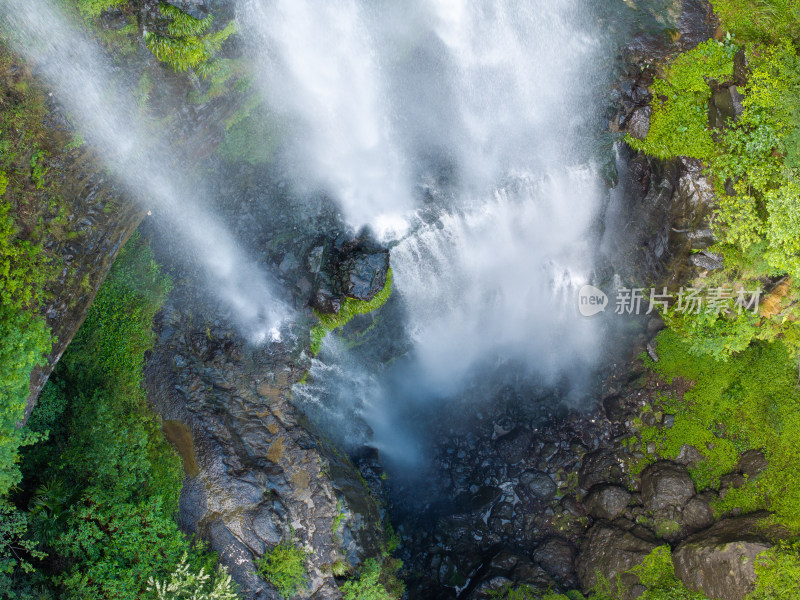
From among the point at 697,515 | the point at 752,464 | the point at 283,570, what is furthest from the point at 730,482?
the point at 283,570

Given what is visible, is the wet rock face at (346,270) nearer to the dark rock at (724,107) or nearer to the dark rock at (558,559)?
the dark rock at (558,559)

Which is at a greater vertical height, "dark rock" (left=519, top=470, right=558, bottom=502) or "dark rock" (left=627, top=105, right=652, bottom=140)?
"dark rock" (left=627, top=105, right=652, bottom=140)

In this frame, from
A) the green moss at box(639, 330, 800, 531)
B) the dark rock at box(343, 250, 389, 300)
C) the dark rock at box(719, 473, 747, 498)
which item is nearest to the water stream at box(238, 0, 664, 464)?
the dark rock at box(343, 250, 389, 300)

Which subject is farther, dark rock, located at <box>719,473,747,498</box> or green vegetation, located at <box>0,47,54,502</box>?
dark rock, located at <box>719,473,747,498</box>

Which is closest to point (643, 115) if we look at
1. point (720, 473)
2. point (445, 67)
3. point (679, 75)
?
point (679, 75)

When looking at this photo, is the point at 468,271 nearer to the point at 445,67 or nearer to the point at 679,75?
the point at 445,67

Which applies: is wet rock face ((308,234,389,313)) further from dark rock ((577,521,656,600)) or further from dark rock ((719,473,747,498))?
dark rock ((719,473,747,498))
